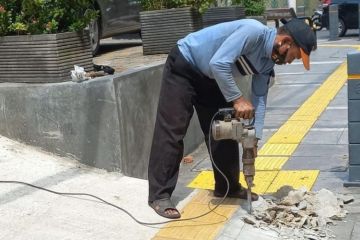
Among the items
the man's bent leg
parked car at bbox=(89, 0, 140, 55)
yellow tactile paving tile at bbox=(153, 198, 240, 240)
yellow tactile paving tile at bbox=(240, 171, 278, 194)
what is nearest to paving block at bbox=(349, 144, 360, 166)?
yellow tactile paving tile at bbox=(240, 171, 278, 194)

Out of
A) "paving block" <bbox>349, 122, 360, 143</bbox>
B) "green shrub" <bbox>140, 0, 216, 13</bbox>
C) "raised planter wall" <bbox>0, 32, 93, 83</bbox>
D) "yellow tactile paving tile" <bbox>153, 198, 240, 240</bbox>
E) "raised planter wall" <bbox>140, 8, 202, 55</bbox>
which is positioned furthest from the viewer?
"green shrub" <bbox>140, 0, 216, 13</bbox>

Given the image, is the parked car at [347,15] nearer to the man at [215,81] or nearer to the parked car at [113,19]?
the parked car at [113,19]

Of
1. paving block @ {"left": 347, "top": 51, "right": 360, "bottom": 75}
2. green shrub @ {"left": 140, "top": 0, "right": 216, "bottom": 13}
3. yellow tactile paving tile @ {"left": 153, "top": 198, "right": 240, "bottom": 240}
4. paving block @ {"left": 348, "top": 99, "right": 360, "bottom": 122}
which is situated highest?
green shrub @ {"left": 140, "top": 0, "right": 216, "bottom": 13}

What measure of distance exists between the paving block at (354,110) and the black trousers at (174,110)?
51.7 inches

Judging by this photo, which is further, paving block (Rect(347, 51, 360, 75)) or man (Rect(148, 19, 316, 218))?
paving block (Rect(347, 51, 360, 75))

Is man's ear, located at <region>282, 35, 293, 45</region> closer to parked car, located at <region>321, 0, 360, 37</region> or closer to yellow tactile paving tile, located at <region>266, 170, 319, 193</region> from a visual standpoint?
yellow tactile paving tile, located at <region>266, 170, 319, 193</region>

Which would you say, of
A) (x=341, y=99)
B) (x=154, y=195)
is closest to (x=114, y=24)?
(x=341, y=99)

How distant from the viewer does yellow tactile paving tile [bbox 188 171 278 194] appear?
5745mm

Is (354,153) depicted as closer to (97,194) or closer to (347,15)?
(97,194)

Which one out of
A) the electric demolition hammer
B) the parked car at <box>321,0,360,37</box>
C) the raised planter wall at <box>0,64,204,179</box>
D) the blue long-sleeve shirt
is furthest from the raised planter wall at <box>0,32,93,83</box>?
the parked car at <box>321,0,360,37</box>

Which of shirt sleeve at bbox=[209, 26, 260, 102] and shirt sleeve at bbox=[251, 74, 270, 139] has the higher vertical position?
shirt sleeve at bbox=[209, 26, 260, 102]

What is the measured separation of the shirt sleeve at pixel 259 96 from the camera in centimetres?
450

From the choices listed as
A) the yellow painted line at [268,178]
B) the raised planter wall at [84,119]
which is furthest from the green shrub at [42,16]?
the yellow painted line at [268,178]

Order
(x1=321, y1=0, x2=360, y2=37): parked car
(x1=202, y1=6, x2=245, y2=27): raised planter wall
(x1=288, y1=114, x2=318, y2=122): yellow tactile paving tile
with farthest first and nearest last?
(x1=321, y1=0, x2=360, y2=37): parked car < (x1=202, y1=6, x2=245, y2=27): raised planter wall < (x1=288, y1=114, x2=318, y2=122): yellow tactile paving tile
